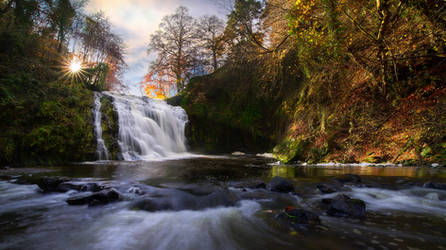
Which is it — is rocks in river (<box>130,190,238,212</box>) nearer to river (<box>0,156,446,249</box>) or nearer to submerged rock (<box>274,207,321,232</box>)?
river (<box>0,156,446,249</box>)

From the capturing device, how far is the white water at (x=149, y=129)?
9516 mm

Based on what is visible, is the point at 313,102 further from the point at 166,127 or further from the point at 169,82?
the point at 169,82

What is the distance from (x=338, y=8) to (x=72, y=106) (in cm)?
939

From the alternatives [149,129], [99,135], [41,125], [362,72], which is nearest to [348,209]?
[362,72]

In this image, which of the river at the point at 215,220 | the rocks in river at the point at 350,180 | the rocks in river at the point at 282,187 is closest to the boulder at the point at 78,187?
the river at the point at 215,220

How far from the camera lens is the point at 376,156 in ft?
20.9

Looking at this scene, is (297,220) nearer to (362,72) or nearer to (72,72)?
(362,72)

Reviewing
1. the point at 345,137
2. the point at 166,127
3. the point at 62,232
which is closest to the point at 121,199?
the point at 62,232

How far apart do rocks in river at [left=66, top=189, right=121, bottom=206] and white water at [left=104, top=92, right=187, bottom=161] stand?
6.08 meters

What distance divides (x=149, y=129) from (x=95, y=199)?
8636 mm

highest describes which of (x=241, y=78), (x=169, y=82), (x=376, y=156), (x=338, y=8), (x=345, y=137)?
(x=169, y=82)

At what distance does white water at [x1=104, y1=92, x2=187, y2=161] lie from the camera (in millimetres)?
9516

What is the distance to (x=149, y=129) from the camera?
1123 cm

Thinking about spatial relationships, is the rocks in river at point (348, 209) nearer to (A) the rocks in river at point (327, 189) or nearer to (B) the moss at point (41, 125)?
(A) the rocks in river at point (327, 189)
